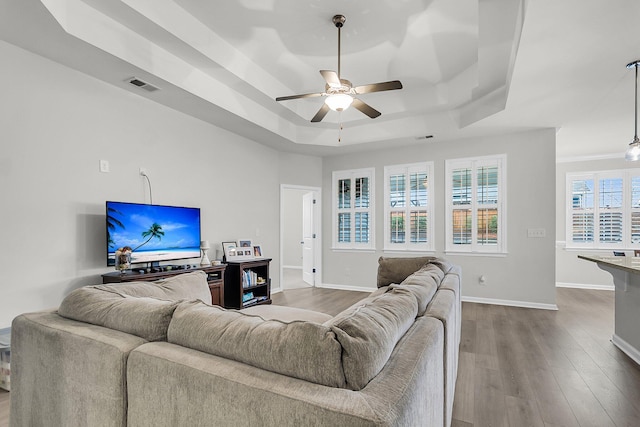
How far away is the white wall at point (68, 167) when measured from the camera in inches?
106

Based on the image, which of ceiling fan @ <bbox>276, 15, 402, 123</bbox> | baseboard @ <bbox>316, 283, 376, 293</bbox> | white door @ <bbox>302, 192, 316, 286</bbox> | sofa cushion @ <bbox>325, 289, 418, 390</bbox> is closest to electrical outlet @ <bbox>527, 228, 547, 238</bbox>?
baseboard @ <bbox>316, 283, 376, 293</bbox>

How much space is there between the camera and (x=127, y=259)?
3.26 metres

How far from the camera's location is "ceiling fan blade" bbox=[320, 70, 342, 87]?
277 cm

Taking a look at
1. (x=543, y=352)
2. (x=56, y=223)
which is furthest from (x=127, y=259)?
(x=543, y=352)

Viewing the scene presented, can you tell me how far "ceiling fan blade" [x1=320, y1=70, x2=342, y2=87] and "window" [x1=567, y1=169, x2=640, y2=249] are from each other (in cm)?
622

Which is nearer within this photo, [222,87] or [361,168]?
[222,87]

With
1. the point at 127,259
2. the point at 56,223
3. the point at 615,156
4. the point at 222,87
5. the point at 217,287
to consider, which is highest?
the point at 222,87

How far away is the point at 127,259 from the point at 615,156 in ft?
27.7

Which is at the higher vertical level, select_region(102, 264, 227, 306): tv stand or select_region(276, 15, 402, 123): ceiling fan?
select_region(276, 15, 402, 123): ceiling fan

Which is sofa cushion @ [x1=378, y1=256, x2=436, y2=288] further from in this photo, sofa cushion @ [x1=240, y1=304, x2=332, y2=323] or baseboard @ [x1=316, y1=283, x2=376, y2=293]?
baseboard @ [x1=316, y1=283, x2=376, y2=293]

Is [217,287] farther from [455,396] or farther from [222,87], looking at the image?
[455,396]

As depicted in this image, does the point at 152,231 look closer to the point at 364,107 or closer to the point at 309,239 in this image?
the point at 364,107

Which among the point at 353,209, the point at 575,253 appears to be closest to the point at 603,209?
the point at 575,253

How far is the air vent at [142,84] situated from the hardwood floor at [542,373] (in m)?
2.82
